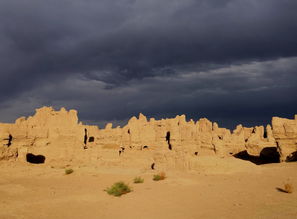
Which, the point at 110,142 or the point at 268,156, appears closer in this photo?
the point at 268,156

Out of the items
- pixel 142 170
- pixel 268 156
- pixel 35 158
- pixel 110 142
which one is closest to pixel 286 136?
pixel 268 156

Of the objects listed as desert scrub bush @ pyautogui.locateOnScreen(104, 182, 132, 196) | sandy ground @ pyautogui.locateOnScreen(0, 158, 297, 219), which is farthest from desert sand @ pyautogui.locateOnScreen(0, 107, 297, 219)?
desert scrub bush @ pyautogui.locateOnScreen(104, 182, 132, 196)

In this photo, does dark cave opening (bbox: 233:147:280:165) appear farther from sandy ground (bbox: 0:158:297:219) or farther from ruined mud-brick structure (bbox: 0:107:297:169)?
sandy ground (bbox: 0:158:297:219)

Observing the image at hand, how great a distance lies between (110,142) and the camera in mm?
39656

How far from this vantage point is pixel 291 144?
2773 centimetres

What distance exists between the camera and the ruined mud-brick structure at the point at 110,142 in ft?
113

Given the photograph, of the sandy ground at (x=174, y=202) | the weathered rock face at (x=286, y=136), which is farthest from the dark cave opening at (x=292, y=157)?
the sandy ground at (x=174, y=202)

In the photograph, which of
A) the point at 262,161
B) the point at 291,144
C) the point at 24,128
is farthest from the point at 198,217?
the point at 24,128

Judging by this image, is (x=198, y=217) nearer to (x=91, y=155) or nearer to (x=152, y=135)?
(x=91, y=155)

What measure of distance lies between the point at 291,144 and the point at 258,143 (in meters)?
10.2

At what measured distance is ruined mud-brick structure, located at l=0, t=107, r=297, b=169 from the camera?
34.5 meters

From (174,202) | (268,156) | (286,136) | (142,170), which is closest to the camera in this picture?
(174,202)

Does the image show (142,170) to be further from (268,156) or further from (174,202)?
(268,156)

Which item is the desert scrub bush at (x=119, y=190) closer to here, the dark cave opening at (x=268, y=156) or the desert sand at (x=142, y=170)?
the desert sand at (x=142, y=170)
